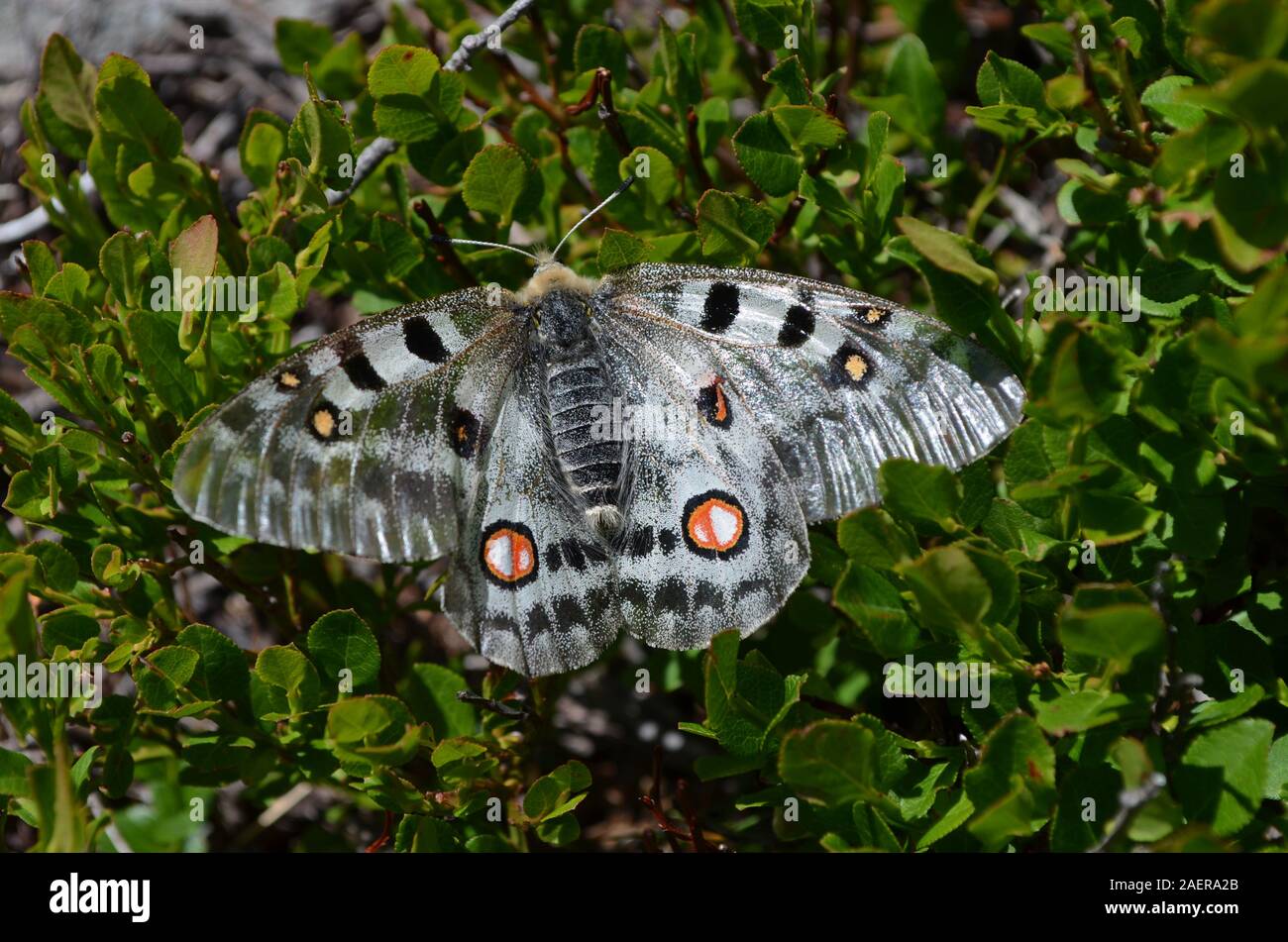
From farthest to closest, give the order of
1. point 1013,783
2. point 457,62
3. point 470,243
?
point 457,62
point 470,243
point 1013,783

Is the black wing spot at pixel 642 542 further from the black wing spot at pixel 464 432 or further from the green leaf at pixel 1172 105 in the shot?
the green leaf at pixel 1172 105

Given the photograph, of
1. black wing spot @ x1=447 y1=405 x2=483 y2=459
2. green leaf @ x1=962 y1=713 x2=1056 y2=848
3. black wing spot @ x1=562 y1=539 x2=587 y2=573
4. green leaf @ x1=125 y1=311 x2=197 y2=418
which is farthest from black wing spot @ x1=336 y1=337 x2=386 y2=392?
green leaf @ x1=962 y1=713 x2=1056 y2=848

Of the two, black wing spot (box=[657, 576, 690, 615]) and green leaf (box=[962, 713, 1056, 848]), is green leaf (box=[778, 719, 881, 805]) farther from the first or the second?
black wing spot (box=[657, 576, 690, 615])

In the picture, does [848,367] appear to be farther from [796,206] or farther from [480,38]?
[480,38]

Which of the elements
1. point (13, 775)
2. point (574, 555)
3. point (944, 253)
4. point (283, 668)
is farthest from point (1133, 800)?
point (13, 775)

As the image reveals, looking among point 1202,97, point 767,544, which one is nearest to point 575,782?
point 767,544

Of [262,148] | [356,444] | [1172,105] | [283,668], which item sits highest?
[262,148]
